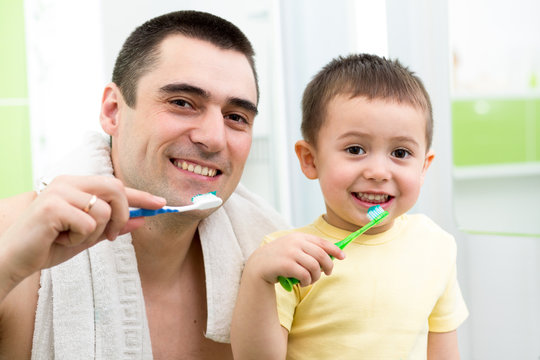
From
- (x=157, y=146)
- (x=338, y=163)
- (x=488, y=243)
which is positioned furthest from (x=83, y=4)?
(x=488, y=243)

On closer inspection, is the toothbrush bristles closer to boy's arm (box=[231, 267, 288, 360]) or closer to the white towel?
boy's arm (box=[231, 267, 288, 360])

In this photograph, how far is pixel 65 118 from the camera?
183 cm

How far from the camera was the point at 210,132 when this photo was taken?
970mm

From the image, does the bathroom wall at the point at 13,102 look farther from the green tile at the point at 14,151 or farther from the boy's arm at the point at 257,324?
the boy's arm at the point at 257,324

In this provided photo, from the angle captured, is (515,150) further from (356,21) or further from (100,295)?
(100,295)

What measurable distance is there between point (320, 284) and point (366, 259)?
0.09 metres

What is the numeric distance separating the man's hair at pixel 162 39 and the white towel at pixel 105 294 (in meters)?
0.16

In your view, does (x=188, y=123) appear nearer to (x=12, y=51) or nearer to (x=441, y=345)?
(x=441, y=345)

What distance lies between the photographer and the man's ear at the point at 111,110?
1.11m

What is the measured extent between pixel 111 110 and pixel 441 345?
79cm

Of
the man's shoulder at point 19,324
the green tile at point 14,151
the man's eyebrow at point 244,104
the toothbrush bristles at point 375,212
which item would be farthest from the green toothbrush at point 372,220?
the green tile at point 14,151

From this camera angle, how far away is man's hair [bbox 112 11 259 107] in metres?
1.05

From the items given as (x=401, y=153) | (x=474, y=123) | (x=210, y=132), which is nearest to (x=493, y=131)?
(x=474, y=123)

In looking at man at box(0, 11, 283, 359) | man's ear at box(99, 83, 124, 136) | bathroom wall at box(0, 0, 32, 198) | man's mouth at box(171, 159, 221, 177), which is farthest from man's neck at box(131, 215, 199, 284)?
bathroom wall at box(0, 0, 32, 198)
